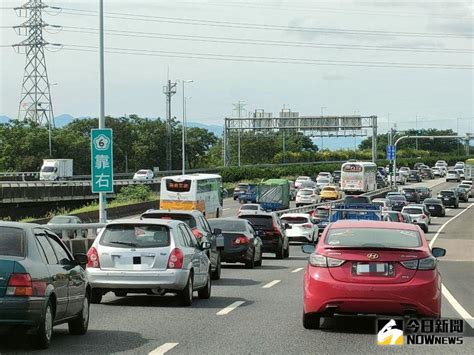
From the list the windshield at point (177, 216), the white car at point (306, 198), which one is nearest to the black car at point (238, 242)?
the windshield at point (177, 216)

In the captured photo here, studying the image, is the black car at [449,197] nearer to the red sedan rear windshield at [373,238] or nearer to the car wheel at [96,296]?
the car wheel at [96,296]

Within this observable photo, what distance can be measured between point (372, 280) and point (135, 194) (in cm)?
6791

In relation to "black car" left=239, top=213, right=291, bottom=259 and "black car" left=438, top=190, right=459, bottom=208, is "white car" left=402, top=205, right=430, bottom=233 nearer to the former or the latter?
"black car" left=239, top=213, right=291, bottom=259

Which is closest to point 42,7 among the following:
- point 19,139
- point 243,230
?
point 19,139

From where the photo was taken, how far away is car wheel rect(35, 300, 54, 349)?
1136 centimetres

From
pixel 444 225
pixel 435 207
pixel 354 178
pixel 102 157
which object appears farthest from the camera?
pixel 354 178

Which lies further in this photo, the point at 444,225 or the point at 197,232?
the point at 444,225

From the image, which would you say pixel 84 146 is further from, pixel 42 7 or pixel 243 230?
pixel 243 230

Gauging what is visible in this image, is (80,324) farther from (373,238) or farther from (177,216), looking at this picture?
(177,216)

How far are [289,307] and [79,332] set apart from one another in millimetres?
5006

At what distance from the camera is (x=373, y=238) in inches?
544

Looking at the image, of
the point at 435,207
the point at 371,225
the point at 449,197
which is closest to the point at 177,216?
the point at 371,225

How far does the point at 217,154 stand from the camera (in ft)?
641

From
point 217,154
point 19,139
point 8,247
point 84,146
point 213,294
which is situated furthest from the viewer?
point 217,154
